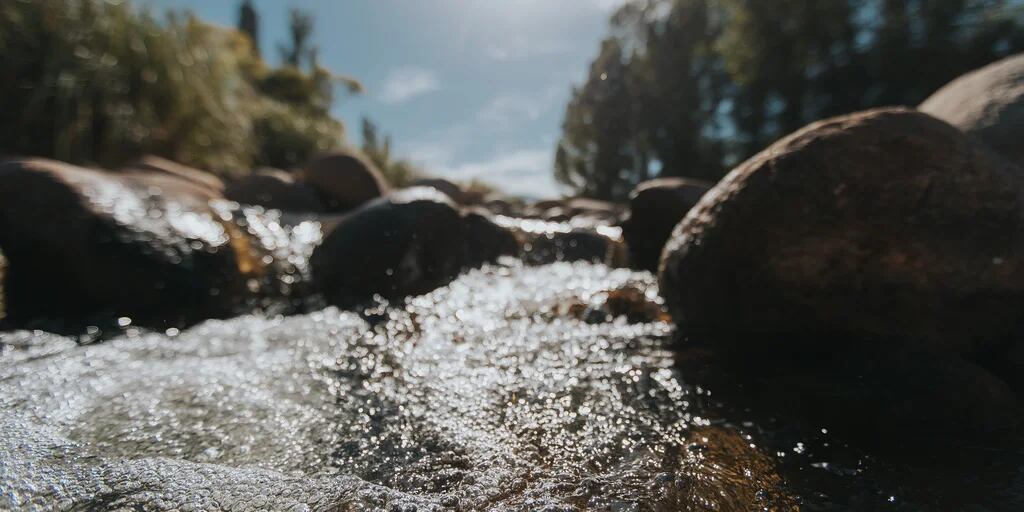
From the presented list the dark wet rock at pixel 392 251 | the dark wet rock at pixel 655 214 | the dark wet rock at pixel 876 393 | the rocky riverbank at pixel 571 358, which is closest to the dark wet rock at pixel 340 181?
the dark wet rock at pixel 392 251

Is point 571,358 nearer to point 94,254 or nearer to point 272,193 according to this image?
point 94,254

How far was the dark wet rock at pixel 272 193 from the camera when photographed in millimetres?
6848

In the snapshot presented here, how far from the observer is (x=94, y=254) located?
335cm

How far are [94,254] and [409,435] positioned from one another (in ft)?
10.2

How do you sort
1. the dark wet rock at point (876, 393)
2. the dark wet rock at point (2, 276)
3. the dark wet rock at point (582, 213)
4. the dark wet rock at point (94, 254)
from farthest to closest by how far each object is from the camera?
the dark wet rock at point (582, 213), the dark wet rock at point (94, 254), the dark wet rock at point (2, 276), the dark wet rock at point (876, 393)

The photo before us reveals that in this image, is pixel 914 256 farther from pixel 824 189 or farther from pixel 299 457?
pixel 299 457

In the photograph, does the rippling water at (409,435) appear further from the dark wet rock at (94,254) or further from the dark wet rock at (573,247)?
the dark wet rock at (573,247)

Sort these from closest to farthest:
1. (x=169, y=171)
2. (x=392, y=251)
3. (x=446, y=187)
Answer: (x=392, y=251), (x=169, y=171), (x=446, y=187)

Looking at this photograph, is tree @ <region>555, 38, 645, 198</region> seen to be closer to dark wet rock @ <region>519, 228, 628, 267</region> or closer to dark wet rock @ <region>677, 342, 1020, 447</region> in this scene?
dark wet rock @ <region>519, 228, 628, 267</region>

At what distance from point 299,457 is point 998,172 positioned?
303 cm

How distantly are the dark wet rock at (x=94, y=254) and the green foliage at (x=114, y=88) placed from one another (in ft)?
8.00

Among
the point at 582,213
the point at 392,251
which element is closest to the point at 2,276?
the point at 392,251

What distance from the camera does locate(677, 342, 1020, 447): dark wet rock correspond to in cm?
167

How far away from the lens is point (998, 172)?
7.13ft
